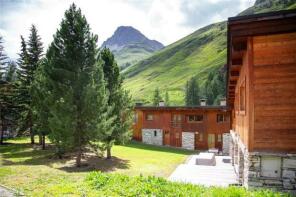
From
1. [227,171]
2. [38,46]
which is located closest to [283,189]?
[227,171]

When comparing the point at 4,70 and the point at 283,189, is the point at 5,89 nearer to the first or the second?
the point at 4,70

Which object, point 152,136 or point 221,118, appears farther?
point 152,136

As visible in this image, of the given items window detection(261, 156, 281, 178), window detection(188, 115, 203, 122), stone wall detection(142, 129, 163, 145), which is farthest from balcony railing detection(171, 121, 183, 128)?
window detection(261, 156, 281, 178)

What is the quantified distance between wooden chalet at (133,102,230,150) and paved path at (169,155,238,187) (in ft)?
47.5

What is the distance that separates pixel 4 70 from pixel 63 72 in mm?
18624

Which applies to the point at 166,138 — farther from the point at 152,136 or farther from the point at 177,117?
the point at 177,117

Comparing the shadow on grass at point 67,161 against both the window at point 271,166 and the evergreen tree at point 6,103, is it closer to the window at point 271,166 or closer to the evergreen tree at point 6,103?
the evergreen tree at point 6,103

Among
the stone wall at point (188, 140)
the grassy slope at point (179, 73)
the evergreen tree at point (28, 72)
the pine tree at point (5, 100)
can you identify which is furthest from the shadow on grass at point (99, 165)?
the grassy slope at point (179, 73)

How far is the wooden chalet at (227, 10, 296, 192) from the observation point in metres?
10.4

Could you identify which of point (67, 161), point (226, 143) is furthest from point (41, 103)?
point (226, 143)

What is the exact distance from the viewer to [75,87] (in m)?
22.9

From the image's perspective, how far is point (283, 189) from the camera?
10.5 metres

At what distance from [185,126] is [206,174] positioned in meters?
21.1

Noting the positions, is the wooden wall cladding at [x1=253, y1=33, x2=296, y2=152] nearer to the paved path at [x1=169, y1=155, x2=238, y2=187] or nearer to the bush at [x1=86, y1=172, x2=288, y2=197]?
the bush at [x1=86, y1=172, x2=288, y2=197]
